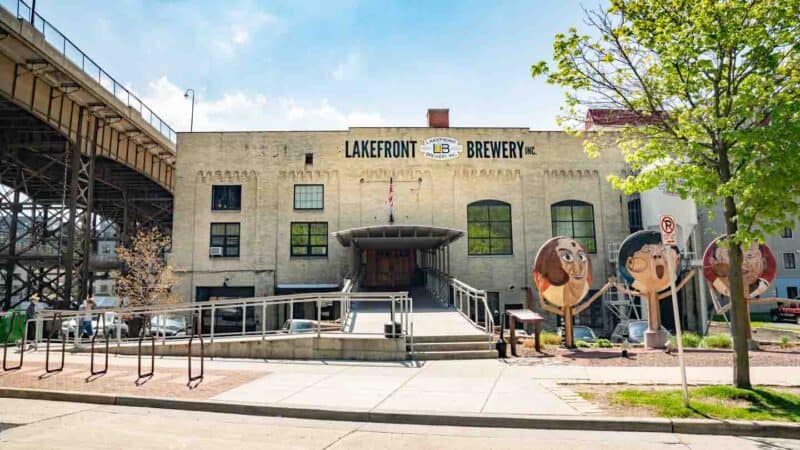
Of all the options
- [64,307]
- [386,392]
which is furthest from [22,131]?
[386,392]

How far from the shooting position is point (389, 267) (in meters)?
31.6

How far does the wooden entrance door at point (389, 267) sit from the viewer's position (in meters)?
Answer: 31.4

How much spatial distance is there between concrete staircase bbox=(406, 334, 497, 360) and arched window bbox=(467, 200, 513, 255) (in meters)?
16.9

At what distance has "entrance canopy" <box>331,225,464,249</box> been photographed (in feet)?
76.7

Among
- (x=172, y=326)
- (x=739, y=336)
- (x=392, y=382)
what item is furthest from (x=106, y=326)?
(x=172, y=326)

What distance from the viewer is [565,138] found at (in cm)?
3231

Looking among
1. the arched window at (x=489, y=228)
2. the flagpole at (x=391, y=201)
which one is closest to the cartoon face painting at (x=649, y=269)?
the arched window at (x=489, y=228)

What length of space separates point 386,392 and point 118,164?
31561 mm

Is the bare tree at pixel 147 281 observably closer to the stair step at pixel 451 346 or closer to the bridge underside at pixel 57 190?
the bridge underside at pixel 57 190

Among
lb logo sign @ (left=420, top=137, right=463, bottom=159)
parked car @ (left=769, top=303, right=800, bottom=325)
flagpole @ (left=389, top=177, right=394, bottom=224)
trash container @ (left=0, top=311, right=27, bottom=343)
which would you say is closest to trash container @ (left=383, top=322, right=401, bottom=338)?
trash container @ (left=0, top=311, right=27, bottom=343)

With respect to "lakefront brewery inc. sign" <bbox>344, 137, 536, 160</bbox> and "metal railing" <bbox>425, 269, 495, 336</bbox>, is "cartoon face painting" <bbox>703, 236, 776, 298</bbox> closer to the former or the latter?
"metal railing" <bbox>425, 269, 495, 336</bbox>

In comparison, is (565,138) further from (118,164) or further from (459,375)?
(118,164)

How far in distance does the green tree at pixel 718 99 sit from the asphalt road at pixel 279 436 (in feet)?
10.7

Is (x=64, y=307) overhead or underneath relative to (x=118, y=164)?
underneath
